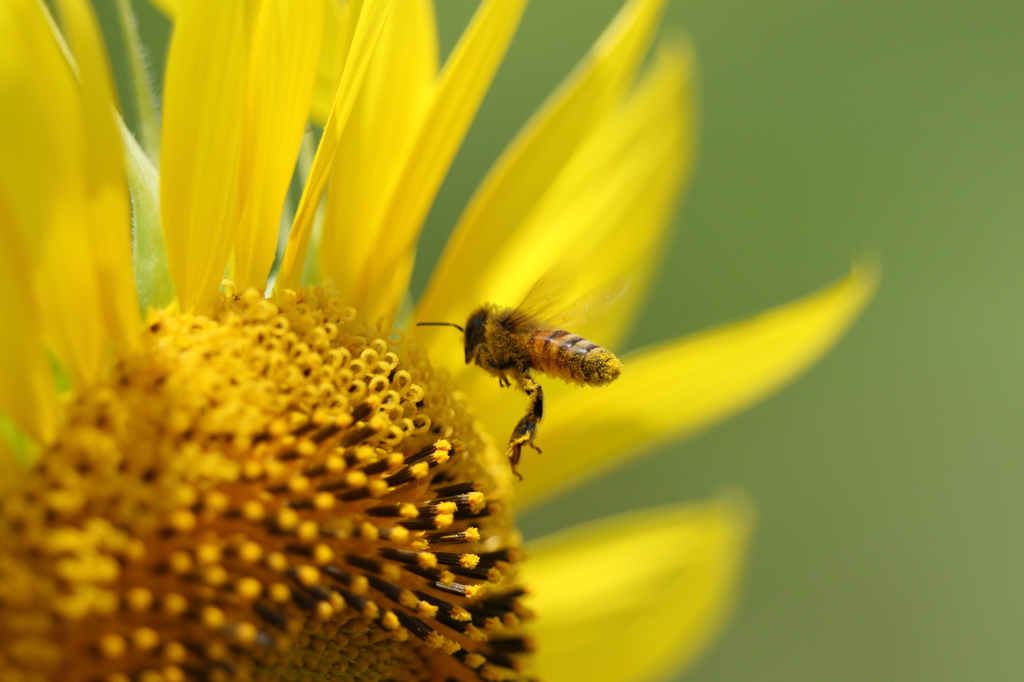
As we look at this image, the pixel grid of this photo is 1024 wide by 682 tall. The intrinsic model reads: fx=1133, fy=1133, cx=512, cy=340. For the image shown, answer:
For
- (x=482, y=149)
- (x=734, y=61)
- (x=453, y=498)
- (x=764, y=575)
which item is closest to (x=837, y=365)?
(x=764, y=575)

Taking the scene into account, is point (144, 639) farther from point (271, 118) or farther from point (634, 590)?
point (634, 590)

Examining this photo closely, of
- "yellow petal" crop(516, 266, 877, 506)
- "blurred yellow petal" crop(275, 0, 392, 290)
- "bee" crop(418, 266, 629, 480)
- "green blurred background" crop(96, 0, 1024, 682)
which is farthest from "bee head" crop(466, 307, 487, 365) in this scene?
"green blurred background" crop(96, 0, 1024, 682)

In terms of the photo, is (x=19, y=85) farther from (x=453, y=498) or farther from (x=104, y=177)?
(x=453, y=498)

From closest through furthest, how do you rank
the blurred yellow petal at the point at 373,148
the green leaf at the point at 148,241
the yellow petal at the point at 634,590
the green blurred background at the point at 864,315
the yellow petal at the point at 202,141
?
1. the yellow petal at the point at 202,141
2. the green leaf at the point at 148,241
3. the blurred yellow petal at the point at 373,148
4. the yellow petal at the point at 634,590
5. the green blurred background at the point at 864,315

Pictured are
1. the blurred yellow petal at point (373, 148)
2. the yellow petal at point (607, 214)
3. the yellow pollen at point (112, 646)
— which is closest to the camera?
the yellow pollen at point (112, 646)

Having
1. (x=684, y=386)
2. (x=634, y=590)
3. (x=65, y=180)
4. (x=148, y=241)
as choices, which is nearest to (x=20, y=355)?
(x=65, y=180)

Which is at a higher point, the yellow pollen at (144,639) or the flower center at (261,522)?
the flower center at (261,522)

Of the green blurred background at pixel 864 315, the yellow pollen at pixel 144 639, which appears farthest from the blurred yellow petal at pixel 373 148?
the green blurred background at pixel 864 315

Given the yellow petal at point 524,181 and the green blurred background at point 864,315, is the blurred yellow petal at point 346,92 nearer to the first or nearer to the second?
the yellow petal at point 524,181
